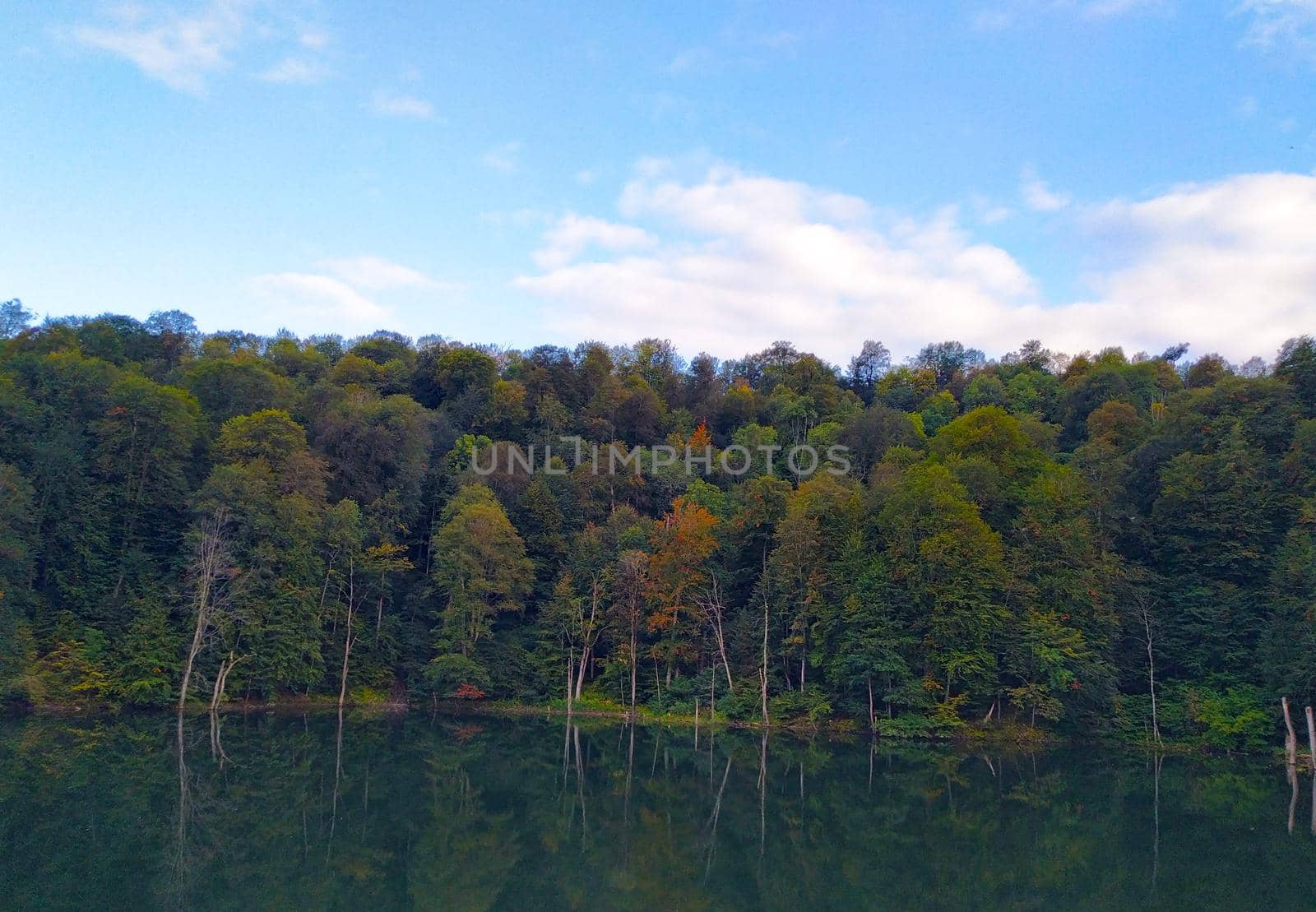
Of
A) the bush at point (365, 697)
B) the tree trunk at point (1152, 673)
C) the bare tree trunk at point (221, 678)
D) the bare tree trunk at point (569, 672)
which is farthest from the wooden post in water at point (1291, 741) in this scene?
the bare tree trunk at point (221, 678)

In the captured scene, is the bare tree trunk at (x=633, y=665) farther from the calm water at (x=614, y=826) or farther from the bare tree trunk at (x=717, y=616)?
the calm water at (x=614, y=826)

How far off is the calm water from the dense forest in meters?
4.30

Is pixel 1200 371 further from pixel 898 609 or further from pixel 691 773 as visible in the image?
pixel 691 773

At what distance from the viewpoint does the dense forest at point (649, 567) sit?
32781mm

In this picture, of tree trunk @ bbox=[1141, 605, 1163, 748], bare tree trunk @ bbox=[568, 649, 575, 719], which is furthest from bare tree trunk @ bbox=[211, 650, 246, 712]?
tree trunk @ bbox=[1141, 605, 1163, 748]

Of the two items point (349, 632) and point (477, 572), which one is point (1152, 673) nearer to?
point (477, 572)

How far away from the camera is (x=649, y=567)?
4025 cm

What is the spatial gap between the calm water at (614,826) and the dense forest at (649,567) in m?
4.30

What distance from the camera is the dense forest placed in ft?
108

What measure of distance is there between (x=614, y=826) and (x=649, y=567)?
2164cm

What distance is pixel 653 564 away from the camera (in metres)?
40.0

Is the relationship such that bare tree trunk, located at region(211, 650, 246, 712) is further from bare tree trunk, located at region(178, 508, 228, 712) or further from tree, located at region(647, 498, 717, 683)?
tree, located at region(647, 498, 717, 683)

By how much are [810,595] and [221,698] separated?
2374 centimetres

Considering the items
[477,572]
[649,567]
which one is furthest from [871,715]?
[477,572]
